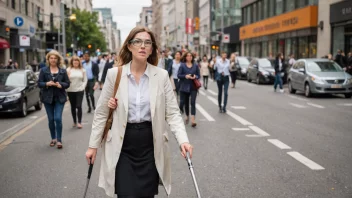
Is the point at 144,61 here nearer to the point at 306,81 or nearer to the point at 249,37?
the point at 306,81

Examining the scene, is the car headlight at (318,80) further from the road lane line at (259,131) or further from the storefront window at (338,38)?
the storefront window at (338,38)

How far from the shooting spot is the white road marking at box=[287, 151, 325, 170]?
6.94 metres

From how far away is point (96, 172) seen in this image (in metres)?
6.85

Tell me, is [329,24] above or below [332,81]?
above

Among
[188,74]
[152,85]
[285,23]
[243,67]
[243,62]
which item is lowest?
[243,67]

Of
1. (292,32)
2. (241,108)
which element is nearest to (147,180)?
(241,108)

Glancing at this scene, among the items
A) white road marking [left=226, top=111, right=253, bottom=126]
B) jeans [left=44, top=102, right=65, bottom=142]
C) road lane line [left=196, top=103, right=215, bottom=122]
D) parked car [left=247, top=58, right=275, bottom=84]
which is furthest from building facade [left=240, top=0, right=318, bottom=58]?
jeans [left=44, top=102, right=65, bottom=142]

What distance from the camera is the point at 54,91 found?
8859mm

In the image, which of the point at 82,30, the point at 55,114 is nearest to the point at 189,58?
the point at 55,114

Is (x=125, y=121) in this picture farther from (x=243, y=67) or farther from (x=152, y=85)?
(x=243, y=67)

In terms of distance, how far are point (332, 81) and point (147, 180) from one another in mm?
16735

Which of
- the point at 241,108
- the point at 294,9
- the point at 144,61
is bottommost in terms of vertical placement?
the point at 241,108

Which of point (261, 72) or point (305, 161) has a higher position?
point (261, 72)

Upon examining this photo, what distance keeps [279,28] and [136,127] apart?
40554 mm
